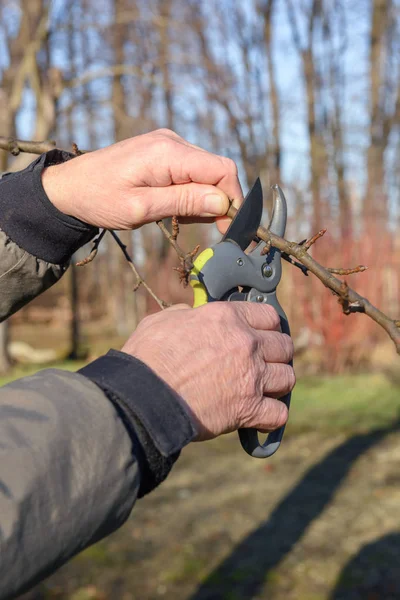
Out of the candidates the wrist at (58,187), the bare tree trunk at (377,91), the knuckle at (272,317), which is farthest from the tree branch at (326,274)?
the bare tree trunk at (377,91)

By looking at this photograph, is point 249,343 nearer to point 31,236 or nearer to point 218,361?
point 218,361

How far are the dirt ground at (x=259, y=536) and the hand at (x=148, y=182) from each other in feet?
9.99

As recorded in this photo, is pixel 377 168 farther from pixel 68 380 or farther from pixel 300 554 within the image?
pixel 68 380

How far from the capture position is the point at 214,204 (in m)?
1.59

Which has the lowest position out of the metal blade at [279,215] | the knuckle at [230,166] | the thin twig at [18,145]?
the metal blade at [279,215]

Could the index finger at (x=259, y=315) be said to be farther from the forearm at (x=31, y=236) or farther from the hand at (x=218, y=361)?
the forearm at (x=31, y=236)

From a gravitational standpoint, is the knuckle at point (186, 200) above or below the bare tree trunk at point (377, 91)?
above

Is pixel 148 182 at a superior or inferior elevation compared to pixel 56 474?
superior

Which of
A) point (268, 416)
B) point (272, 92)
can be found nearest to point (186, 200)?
point (268, 416)

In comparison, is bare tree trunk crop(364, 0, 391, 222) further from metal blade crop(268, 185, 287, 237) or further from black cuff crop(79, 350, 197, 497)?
black cuff crop(79, 350, 197, 497)

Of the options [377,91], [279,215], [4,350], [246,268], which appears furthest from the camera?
[377,91]

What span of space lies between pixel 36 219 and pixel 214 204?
1.69 feet

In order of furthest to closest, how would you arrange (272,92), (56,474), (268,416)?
(272,92), (268,416), (56,474)

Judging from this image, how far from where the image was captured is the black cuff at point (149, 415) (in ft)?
3.84
